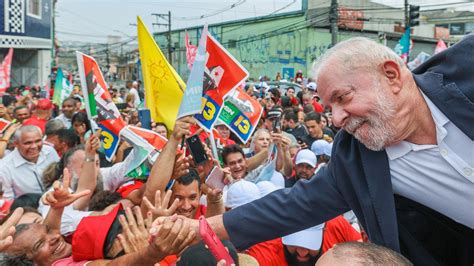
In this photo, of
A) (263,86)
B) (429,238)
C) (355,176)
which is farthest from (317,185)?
(263,86)

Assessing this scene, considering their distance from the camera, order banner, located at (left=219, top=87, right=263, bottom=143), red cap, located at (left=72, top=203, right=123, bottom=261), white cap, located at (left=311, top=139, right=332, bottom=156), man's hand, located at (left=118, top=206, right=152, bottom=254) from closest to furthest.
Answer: man's hand, located at (left=118, top=206, right=152, bottom=254)
red cap, located at (left=72, top=203, right=123, bottom=261)
white cap, located at (left=311, top=139, right=332, bottom=156)
banner, located at (left=219, top=87, right=263, bottom=143)

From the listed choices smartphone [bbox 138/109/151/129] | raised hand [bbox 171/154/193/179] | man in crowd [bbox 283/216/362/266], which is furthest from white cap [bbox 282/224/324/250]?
smartphone [bbox 138/109/151/129]

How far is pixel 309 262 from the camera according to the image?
3.55 meters

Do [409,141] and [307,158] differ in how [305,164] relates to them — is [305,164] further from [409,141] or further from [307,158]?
[409,141]

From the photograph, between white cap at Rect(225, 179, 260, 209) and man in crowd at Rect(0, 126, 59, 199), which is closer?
white cap at Rect(225, 179, 260, 209)

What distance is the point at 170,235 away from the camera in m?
2.22

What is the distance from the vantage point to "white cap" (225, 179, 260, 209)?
3.92 m

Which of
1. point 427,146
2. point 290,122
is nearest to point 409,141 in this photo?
point 427,146

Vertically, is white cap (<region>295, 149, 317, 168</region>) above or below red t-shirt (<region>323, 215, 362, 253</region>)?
above

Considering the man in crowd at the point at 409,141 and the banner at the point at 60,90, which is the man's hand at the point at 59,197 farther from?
the banner at the point at 60,90

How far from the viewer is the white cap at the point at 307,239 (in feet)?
11.4

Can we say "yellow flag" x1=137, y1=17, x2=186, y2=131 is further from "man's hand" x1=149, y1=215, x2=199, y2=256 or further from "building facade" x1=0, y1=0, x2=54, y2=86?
"building facade" x1=0, y1=0, x2=54, y2=86

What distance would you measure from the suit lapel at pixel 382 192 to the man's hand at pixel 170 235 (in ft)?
2.64

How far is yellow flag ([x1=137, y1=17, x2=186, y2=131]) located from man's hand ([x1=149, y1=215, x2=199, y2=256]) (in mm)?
3082
